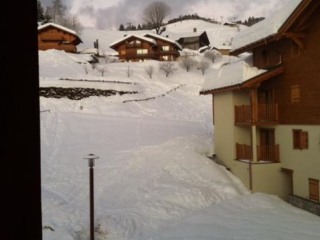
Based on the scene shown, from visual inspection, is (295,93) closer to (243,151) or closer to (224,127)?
(243,151)

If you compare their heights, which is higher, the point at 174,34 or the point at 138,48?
the point at 174,34

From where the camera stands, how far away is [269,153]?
Answer: 1792 centimetres

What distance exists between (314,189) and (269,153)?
10.1ft

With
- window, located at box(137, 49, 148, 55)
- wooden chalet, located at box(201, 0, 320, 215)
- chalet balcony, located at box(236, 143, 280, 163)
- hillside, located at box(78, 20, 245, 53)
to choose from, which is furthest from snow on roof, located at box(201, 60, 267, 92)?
hillside, located at box(78, 20, 245, 53)

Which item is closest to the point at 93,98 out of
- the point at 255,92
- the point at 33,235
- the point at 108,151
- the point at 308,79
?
the point at 108,151

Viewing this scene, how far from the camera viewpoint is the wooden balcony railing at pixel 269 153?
1775cm

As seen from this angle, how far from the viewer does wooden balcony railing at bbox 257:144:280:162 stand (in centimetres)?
1775

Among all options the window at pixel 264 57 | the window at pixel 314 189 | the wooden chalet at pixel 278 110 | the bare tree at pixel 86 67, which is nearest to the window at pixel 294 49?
the wooden chalet at pixel 278 110

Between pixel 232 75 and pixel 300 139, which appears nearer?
pixel 300 139

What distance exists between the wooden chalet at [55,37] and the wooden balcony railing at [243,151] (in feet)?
155

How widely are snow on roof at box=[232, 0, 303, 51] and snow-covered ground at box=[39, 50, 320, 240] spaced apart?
7184mm

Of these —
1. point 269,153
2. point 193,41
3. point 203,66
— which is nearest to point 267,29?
point 269,153

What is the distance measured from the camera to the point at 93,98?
37.9m

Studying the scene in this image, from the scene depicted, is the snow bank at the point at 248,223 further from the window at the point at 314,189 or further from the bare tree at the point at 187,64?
the bare tree at the point at 187,64
